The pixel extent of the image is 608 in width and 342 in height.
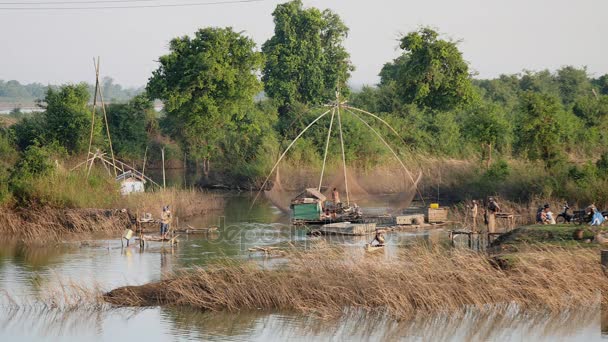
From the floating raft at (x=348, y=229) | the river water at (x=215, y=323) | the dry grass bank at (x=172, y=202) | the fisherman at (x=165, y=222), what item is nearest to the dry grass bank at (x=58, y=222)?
the dry grass bank at (x=172, y=202)

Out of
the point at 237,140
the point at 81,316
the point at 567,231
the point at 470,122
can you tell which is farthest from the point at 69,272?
the point at 237,140

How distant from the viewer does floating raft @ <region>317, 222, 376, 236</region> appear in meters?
25.3

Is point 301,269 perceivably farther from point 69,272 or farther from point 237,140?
point 237,140

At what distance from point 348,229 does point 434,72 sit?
1442 centimetres

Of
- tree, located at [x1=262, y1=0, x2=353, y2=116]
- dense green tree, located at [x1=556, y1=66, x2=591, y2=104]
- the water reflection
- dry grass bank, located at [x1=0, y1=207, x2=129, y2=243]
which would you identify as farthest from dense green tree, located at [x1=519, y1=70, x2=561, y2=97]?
the water reflection

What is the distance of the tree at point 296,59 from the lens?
162 feet

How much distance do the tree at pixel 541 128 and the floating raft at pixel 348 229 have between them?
8.27 m

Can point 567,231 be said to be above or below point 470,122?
below

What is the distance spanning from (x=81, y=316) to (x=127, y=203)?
11488 mm

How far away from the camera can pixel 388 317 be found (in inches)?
637

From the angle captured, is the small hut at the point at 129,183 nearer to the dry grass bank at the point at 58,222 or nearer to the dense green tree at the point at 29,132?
the dry grass bank at the point at 58,222

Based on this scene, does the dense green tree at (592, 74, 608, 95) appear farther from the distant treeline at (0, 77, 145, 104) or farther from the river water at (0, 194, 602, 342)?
the distant treeline at (0, 77, 145, 104)

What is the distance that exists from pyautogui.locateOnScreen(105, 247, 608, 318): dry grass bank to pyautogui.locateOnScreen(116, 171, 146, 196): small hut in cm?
1350

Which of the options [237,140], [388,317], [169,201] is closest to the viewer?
[388,317]
